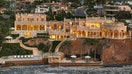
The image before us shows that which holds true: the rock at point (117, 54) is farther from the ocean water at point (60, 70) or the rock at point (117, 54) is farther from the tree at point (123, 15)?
the tree at point (123, 15)

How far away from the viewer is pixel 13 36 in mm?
146500

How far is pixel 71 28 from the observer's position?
486ft

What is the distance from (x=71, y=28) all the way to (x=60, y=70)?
26.9 m

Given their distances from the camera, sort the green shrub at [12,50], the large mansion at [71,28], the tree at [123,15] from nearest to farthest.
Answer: the green shrub at [12,50] → the large mansion at [71,28] → the tree at [123,15]

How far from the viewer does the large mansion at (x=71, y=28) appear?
5689 inches

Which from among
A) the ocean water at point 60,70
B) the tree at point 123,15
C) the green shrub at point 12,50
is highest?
the tree at point 123,15

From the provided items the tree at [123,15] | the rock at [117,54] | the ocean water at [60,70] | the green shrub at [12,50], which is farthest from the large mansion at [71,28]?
the tree at [123,15]

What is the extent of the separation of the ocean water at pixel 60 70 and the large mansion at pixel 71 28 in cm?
1673

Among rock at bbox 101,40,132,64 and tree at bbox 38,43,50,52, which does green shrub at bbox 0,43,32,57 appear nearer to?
tree at bbox 38,43,50,52

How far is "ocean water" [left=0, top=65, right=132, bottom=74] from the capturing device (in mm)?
120375

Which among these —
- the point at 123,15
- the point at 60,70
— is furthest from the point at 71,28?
the point at 123,15

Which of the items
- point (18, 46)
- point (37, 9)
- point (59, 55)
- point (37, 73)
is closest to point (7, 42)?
point (18, 46)

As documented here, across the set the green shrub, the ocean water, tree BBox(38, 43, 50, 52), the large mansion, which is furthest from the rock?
the green shrub

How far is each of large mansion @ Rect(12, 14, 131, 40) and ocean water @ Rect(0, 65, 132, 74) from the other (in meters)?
16.7
